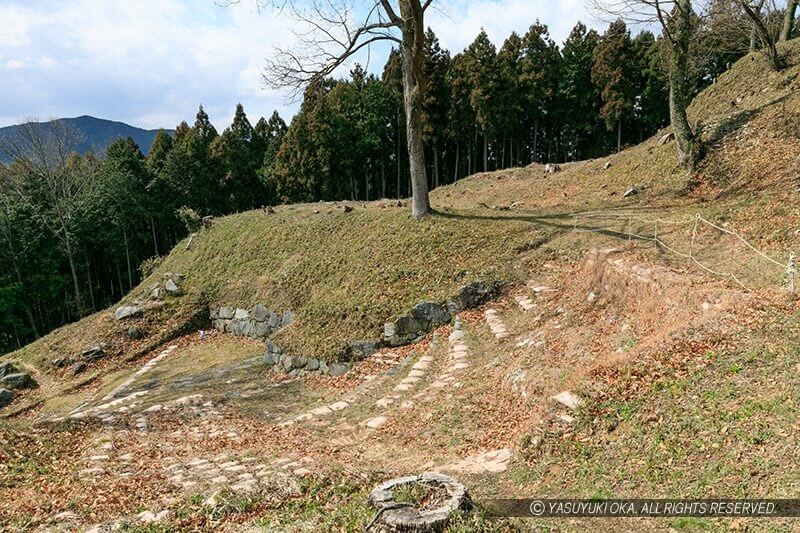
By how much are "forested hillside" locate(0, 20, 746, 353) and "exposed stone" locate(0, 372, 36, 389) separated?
1680cm

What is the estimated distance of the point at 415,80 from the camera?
1483 cm

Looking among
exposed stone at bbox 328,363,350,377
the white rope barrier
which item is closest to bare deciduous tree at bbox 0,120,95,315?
exposed stone at bbox 328,363,350,377

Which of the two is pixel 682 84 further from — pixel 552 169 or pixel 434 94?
pixel 434 94

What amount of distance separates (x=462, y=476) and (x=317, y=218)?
Result: 15.6 m

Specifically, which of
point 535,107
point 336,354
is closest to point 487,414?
point 336,354

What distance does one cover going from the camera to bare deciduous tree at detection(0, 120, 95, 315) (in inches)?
1168

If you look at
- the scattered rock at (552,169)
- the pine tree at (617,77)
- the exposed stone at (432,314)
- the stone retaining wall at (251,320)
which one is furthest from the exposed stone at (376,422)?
the pine tree at (617,77)

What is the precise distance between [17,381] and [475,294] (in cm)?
1602

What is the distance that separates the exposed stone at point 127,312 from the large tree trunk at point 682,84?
2068cm

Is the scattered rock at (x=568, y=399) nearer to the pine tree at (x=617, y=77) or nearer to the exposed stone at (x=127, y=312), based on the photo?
the exposed stone at (x=127, y=312)

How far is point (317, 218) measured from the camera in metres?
20.2

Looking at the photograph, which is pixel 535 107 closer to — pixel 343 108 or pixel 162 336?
pixel 343 108

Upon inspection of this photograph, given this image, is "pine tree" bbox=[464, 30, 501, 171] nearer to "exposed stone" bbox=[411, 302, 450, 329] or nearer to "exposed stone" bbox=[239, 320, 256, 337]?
"exposed stone" bbox=[239, 320, 256, 337]

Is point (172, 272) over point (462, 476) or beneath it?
over
